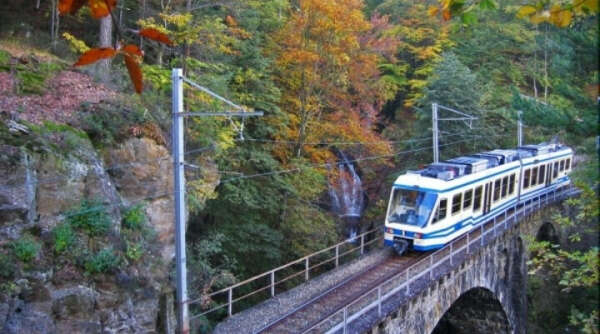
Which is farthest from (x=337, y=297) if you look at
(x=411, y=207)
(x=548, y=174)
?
(x=548, y=174)

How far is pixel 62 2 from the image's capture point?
1891mm

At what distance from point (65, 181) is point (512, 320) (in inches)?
692

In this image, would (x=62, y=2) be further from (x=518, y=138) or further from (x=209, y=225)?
(x=518, y=138)

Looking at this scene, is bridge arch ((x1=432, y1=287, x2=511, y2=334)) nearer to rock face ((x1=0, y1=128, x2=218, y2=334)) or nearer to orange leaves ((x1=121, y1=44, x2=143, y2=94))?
rock face ((x1=0, y1=128, x2=218, y2=334))

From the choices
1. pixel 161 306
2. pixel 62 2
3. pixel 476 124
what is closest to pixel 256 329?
pixel 161 306

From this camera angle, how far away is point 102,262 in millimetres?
9203

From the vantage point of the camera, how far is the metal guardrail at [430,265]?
10.5 metres

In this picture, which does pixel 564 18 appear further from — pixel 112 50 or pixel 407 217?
pixel 407 217

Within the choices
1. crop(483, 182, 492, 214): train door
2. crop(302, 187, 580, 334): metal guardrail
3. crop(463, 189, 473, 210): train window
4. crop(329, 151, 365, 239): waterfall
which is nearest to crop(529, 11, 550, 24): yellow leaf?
crop(302, 187, 580, 334): metal guardrail

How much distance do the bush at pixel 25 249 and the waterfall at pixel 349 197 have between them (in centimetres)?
1584

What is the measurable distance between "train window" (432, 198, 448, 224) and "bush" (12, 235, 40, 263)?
36.2 feet

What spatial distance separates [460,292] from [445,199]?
2.82 m

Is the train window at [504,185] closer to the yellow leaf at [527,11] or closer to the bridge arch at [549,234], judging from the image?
the bridge arch at [549,234]

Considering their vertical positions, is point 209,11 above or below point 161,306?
above
